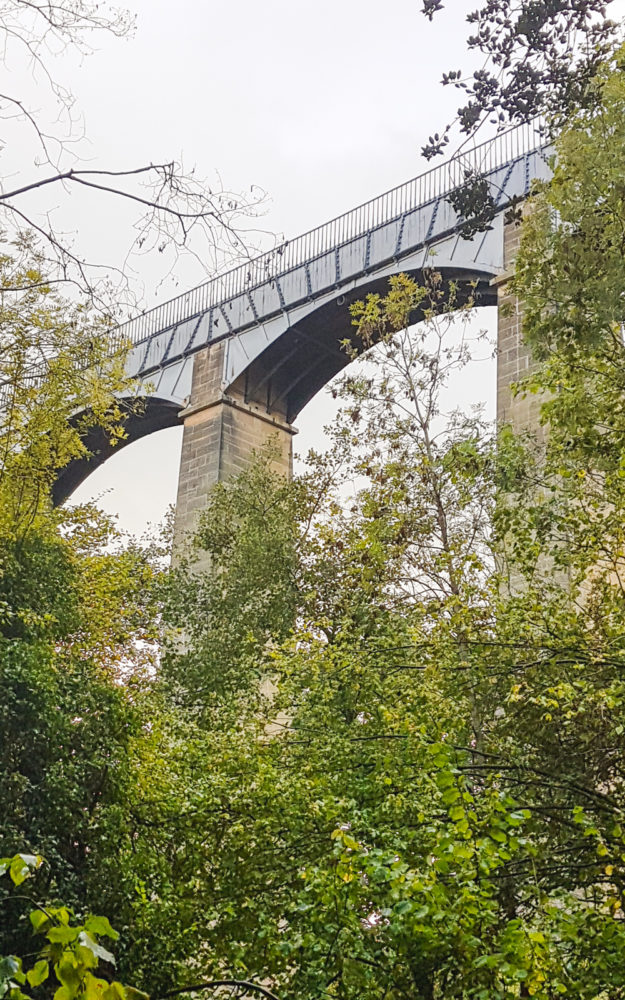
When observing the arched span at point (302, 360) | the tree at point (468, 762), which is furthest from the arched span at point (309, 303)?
the tree at point (468, 762)

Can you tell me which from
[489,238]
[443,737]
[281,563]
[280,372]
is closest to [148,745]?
[443,737]

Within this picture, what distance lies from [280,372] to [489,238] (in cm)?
584

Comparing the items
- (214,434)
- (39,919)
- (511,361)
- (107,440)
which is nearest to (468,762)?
(39,919)

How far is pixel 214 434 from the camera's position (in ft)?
65.9

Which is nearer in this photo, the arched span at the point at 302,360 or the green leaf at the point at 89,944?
the green leaf at the point at 89,944

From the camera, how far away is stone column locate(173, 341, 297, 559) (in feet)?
64.6

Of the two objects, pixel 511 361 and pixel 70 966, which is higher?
pixel 511 361

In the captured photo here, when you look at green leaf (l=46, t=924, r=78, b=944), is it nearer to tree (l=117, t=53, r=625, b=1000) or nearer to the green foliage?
the green foliage

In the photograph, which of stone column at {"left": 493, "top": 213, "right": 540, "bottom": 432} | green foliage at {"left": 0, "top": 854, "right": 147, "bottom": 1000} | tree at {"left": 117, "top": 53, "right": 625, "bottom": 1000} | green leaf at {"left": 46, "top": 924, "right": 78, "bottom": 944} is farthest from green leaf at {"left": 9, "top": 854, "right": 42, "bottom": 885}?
stone column at {"left": 493, "top": 213, "right": 540, "bottom": 432}

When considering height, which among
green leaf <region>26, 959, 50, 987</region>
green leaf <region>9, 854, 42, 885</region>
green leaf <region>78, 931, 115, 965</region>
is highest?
green leaf <region>9, 854, 42, 885</region>

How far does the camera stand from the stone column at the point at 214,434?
19.7 metres

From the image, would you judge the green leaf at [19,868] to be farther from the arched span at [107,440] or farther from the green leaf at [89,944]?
the arched span at [107,440]

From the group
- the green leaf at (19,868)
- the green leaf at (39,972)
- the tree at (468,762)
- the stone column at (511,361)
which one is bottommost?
the green leaf at (39,972)

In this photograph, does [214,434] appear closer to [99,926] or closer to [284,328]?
[284,328]
